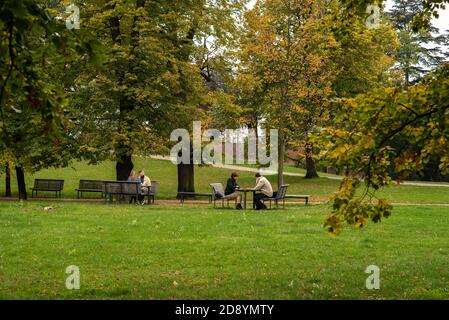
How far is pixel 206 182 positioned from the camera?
38750 mm

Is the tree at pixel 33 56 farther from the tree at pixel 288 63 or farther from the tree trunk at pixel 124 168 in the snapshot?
the tree at pixel 288 63

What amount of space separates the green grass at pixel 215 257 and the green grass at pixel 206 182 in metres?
12.9

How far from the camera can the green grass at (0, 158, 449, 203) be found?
97.9ft

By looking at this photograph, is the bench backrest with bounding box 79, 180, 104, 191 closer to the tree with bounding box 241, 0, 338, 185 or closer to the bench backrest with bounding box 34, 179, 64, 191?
the bench backrest with bounding box 34, 179, 64, 191

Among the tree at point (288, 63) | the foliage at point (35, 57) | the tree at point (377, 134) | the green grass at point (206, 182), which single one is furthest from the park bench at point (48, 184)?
the tree at point (377, 134)

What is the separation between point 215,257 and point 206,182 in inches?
1115

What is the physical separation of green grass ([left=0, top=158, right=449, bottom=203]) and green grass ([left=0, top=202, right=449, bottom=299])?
12.9 meters

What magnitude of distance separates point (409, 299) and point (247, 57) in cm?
2666

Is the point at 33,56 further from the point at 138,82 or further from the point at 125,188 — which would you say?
the point at 138,82

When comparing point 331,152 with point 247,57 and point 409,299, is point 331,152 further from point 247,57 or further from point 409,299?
point 247,57

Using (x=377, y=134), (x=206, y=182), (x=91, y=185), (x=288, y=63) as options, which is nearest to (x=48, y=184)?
(x=91, y=185)

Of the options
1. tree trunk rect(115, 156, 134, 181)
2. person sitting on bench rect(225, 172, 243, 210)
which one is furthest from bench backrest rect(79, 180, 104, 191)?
person sitting on bench rect(225, 172, 243, 210)
